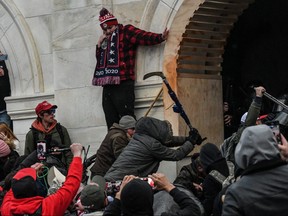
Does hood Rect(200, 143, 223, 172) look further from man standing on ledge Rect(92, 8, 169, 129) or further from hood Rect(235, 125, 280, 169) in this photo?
man standing on ledge Rect(92, 8, 169, 129)

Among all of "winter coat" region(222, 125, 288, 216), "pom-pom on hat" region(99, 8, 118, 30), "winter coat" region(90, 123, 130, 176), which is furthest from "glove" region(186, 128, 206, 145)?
"winter coat" region(222, 125, 288, 216)

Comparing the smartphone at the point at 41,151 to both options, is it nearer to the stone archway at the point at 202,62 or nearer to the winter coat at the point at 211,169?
the stone archway at the point at 202,62

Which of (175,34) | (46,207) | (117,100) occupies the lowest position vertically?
(46,207)

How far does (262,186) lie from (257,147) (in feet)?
0.98

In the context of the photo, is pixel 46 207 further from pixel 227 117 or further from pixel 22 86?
pixel 22 86

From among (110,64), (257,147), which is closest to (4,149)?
(110,64)

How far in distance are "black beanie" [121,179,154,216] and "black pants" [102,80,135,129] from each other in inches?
196

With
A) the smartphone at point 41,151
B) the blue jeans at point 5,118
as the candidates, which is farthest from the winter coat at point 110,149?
the blue jeans at point 5,118

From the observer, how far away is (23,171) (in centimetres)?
1077

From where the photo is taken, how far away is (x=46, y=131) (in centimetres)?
1428

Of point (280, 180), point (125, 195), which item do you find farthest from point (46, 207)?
point (280, 180)

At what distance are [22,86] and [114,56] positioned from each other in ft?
7.78

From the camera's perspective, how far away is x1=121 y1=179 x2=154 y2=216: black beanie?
8758 millimetres

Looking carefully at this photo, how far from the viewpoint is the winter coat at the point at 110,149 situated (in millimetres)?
12711
